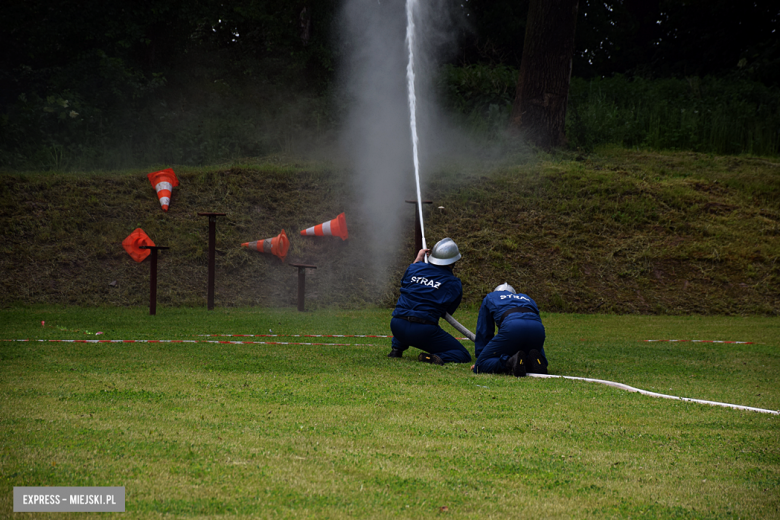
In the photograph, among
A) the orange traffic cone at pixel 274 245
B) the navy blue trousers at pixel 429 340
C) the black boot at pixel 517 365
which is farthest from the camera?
the orange traffic cone at pixel 274 245

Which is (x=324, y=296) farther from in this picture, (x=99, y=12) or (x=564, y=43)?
(x=99, y=12)

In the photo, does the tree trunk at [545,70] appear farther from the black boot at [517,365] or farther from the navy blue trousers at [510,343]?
the black boot at [517,365]

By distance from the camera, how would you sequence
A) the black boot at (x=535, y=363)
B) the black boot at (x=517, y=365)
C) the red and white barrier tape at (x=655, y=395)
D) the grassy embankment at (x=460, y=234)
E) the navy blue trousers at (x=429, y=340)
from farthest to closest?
1. the grassy embankment at (x=460, y=234)
2. the navy blue trousers at (x=429, y=340)
3. the black boot at (x=535, y=363)
4. the black boot at (x=517, y=365)
5. the red and white barrier tape at (x=655, y=395)

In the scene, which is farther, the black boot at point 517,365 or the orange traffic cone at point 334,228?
the orange traffic cone at point 334,228

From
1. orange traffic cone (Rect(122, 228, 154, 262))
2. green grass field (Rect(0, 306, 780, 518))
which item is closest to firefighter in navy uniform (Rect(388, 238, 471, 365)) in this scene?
green grass field (Rect(0, 306, 780, 518))

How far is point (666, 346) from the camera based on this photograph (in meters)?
9.80

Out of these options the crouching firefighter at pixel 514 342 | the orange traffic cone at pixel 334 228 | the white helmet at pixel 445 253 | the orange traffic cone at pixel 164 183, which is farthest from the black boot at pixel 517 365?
the orange traffic cone at pixel 164 183

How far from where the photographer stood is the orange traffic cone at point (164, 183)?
661 inches

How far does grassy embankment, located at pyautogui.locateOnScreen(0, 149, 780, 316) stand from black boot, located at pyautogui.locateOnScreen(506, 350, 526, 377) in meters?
7.87

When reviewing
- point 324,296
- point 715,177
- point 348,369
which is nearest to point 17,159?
point 324,296

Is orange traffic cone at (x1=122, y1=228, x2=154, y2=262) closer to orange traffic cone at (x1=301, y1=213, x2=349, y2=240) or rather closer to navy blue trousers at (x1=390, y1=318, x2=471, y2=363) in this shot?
orange traffic cone at (x1=301, y1=213, x2=349, y2=240)

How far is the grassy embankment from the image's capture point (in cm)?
1483

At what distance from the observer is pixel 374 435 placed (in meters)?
4.26

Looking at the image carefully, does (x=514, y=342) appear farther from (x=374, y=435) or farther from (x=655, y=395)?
(x=374, y=435)
